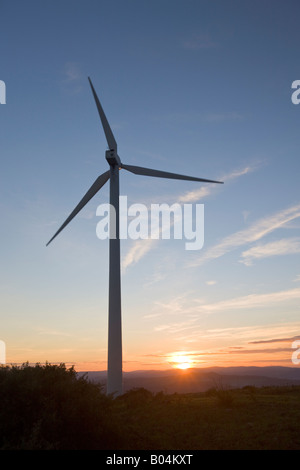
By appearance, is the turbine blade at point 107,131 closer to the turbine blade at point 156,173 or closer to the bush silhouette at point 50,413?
the turbine blade at point 156,173

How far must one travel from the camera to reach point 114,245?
4128cm

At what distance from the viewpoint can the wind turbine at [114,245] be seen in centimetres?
3703

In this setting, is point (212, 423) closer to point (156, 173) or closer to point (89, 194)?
point (89, 194)

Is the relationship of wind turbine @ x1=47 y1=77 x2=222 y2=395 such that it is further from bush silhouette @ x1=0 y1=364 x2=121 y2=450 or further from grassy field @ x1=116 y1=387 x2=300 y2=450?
bush silhouette @ x1=0 y1=364 x2=121 y2=450

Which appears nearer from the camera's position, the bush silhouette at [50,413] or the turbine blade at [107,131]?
the bush silhouette at [50,413]

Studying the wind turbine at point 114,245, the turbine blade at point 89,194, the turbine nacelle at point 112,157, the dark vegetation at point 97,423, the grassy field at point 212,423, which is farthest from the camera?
the turbine blade at point 89,194

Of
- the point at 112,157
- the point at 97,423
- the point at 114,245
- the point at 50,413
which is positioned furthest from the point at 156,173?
the point at 50,413

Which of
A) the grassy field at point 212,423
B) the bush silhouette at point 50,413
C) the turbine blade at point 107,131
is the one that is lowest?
the grassy field at point 212,423

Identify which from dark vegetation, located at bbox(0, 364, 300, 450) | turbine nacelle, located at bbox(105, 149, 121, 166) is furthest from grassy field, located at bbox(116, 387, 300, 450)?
turbine nacelle, located at bbox(105, 149, 121, 166)

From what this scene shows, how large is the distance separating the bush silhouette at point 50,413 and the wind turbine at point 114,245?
1618cm

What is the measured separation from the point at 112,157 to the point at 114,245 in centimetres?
1180

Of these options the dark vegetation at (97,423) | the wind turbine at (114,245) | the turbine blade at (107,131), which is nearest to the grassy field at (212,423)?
the dark vegetation at (97,423)

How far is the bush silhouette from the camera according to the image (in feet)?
56.4
